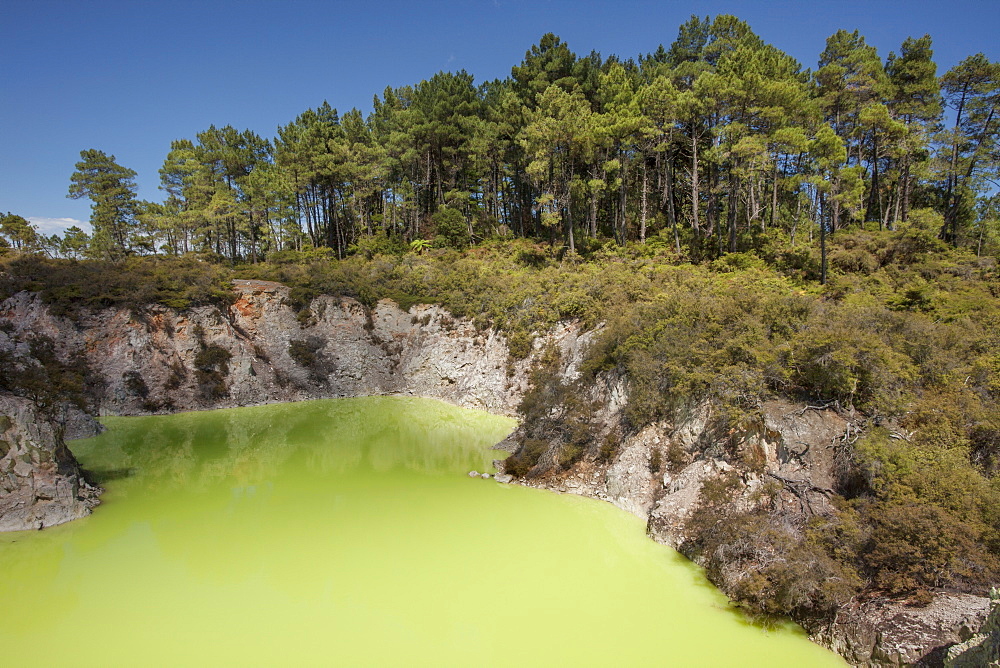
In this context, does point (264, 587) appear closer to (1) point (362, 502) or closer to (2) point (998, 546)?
(1) point (362, 502)

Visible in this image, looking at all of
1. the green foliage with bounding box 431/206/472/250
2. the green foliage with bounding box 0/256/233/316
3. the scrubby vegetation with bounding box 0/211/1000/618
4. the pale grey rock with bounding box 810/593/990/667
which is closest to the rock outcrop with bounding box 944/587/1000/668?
the pale grey rock with bounding box 810/593/990/667

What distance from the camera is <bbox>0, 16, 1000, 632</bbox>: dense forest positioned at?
991cm

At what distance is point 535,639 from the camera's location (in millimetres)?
8492

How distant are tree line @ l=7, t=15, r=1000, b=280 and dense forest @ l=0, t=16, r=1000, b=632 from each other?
21 cm

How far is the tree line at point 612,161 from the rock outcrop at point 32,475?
2712cm

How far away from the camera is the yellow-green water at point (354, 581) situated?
26.8 feet

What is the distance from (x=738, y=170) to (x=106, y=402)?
35.2 meters

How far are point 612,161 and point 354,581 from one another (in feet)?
90.3

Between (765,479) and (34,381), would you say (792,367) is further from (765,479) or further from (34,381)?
(34,381)

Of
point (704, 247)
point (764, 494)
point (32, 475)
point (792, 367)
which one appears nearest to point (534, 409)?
point (764, 494)

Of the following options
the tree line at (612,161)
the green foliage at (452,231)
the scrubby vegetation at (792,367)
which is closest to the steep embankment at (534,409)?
the scrubby vegetation at (792,367)

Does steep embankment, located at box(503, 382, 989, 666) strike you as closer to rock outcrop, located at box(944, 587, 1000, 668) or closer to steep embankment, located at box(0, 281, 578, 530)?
rock outcrop, located at box(944, 587, 1000, 668)

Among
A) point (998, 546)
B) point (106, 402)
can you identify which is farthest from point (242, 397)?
point (998, 546)

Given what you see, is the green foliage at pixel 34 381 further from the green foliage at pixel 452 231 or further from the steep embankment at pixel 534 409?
the green foliage at pixel 452 231
